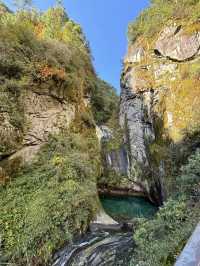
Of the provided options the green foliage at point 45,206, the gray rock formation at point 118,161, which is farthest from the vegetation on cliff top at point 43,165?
Answer: the gray rock formation at point 118,161

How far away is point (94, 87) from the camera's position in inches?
637

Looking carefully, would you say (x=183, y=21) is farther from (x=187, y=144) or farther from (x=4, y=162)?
(x=4, y=162)

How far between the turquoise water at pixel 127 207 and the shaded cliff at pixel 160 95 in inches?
23.3

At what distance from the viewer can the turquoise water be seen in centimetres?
1124

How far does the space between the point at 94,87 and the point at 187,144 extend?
8.25 m

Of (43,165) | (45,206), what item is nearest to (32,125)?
(43,165)

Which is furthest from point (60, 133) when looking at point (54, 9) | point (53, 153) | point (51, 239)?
point (54, 9)

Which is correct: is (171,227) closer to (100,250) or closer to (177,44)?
(100,250)

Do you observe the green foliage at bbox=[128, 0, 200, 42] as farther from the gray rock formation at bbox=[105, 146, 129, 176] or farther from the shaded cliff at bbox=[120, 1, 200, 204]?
the gray rock formation at bbox=[105, 146, 129, 176]

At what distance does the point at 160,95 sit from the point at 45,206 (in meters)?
7.18

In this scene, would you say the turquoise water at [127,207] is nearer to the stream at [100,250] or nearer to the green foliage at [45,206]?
the green foliage at [45,206]

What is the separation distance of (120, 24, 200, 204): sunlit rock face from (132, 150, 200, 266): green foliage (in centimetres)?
326

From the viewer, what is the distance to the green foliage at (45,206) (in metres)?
6.82

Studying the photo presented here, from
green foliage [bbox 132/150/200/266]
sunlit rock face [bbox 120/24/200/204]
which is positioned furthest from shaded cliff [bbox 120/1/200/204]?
green foliage [bbox 132/150/200/266]
